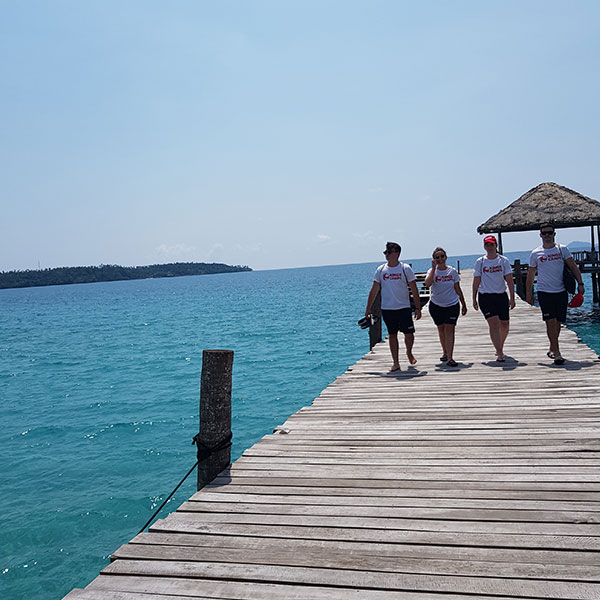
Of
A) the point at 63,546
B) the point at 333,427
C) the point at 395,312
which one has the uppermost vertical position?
the point at 395,312

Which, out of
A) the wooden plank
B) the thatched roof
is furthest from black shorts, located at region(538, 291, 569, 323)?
the thatched roof

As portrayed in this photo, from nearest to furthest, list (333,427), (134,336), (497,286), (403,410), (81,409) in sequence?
(333,427)
(403,410)
(497,286)
(81,409)
(134,336)

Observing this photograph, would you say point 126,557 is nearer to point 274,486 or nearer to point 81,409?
point 274,486

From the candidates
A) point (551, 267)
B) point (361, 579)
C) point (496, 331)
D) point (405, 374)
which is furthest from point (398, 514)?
point (551, 267)

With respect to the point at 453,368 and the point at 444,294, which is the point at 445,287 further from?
the point at 453,368

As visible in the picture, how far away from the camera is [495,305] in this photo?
756 cm

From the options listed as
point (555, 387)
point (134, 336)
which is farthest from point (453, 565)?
point (134, 336)

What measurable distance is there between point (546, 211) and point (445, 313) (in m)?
17.3

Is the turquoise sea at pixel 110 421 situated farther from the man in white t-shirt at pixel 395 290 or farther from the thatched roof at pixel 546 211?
the thatched roof at pixel 546 211

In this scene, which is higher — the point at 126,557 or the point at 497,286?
the point at 497,286

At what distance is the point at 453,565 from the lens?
102 inches

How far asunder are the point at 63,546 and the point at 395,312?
597 centimetres

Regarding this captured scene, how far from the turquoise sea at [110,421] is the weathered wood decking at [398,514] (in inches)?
180

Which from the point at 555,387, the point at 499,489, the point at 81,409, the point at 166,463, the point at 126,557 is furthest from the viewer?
the point at 81,409
